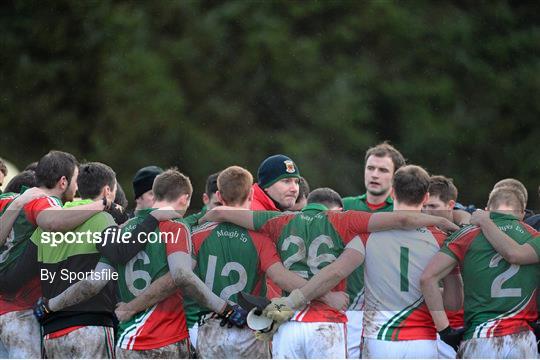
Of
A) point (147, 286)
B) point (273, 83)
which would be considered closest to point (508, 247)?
point (147, 286)

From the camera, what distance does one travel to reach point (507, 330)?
595cm

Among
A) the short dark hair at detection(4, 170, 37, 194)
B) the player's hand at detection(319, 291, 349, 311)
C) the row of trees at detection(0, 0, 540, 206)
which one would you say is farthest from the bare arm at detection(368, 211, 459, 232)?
the row of trees at detection(0, 0, 540, 206)

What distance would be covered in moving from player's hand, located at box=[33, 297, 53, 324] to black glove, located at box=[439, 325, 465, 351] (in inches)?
94.0

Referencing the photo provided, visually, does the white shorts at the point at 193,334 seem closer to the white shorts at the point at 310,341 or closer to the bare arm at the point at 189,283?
the bare arm at the point at 189,283

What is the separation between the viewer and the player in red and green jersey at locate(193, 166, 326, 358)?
6.06 metres

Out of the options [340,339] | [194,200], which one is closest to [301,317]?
[340,339]

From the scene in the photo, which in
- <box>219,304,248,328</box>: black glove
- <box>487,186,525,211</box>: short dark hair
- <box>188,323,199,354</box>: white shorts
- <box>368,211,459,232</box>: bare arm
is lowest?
<box>188,323,199,354</box>: white shorts

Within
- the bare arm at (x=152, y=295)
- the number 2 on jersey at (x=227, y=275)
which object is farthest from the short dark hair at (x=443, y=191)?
the bare arm at (x=152, y=295)

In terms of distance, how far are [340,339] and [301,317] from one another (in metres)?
0.26

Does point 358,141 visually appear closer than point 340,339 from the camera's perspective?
No

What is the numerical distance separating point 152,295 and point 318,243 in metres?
1.04

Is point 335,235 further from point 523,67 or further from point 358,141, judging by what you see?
point 523,67

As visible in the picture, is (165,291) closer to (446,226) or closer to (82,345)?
(82,345)

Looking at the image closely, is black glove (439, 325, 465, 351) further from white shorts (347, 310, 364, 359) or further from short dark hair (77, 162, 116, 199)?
short dark hair (77, 162, 116, 199)
